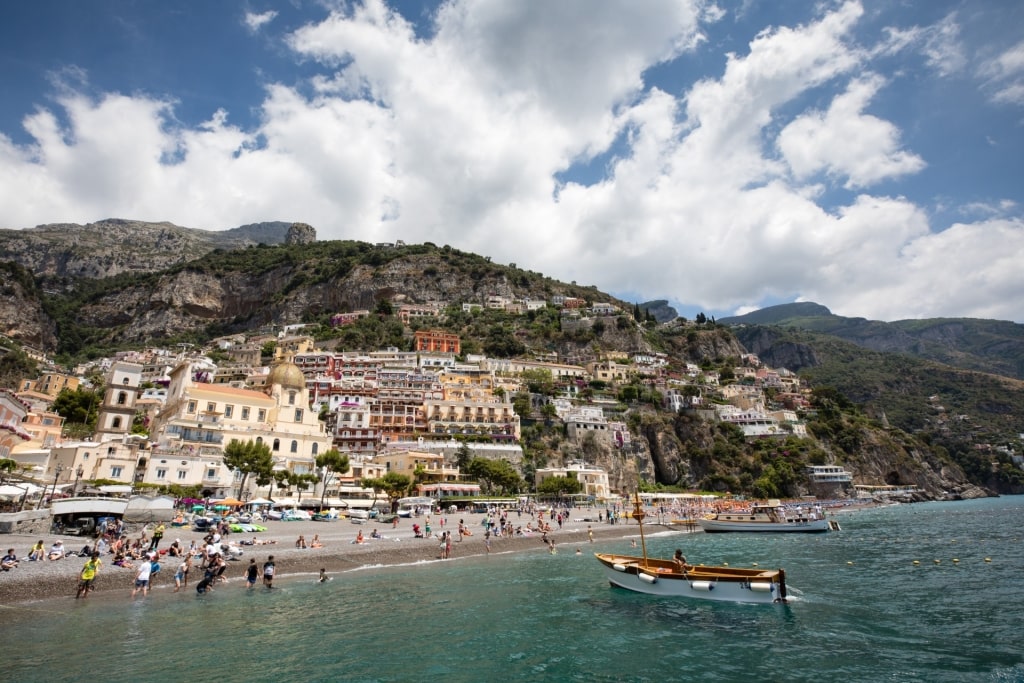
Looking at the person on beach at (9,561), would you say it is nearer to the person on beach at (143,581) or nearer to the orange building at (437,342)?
the person on beach at (143,581)

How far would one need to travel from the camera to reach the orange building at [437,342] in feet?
334

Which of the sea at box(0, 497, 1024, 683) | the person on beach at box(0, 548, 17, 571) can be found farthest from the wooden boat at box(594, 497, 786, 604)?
the person on beach at box(0, 548, 17, 571)

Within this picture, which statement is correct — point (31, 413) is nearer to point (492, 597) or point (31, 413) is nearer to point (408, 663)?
point (492, 597)

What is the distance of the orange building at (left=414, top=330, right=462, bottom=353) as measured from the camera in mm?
101938

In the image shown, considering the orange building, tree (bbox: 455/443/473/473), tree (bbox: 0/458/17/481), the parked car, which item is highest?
the orange building

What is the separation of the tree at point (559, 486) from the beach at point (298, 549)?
12.8 metres

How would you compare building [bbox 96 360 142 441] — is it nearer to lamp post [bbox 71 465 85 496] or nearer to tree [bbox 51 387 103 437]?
tree [bbox 51 387 103 437]

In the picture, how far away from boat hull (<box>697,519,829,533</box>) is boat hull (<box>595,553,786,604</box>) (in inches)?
1203

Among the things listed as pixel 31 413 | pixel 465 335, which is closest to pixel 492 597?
pixel 31 413

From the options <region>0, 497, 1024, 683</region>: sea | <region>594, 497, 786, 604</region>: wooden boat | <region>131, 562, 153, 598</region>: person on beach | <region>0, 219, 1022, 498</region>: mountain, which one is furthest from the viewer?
<region>0, 219, 1022, 498</region>: mountain

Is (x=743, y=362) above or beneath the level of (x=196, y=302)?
beneath

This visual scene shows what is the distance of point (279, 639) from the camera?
45.2ft

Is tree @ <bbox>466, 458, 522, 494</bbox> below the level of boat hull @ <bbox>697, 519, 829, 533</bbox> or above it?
above

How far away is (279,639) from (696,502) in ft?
197
